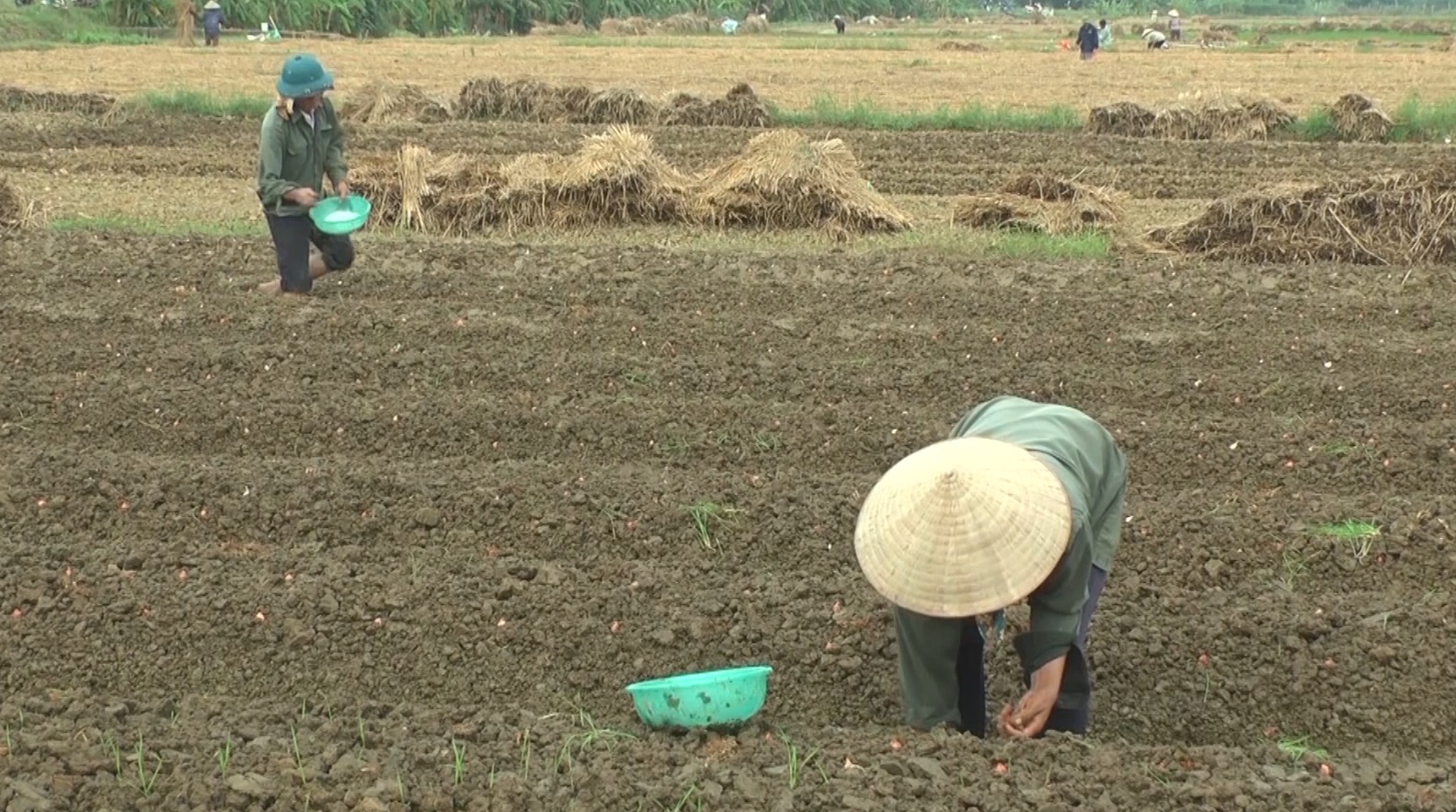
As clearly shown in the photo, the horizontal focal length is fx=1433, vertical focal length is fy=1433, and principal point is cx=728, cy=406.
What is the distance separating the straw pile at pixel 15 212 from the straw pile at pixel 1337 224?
776 centimetres

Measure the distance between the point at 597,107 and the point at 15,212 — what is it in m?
8.26

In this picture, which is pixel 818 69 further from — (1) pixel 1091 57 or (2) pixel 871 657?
(2) pixel 871 657

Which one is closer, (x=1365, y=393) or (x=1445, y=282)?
(x=1365, y=393)

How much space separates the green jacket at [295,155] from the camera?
6902mm

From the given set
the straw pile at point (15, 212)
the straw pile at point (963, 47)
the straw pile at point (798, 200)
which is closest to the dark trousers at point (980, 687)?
the straw pile at point (798, 200)

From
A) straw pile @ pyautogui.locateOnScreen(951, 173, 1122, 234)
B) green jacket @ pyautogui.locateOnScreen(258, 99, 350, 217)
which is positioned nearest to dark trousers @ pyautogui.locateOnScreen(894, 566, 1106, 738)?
green jacket @ pyautogui.locateOnScreen(258, 99, 350, 217)

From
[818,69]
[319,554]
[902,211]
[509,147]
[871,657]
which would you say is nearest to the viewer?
[871,657]

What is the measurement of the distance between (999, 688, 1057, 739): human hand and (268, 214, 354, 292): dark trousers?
4.99 metres

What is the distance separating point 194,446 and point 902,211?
6.71m

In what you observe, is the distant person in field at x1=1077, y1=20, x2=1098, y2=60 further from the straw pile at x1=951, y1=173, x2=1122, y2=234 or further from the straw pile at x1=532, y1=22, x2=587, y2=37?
the straw pile at x1=532, y1=22, x2=587, y2=37

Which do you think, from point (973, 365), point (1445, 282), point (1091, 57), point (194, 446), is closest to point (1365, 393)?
point (973, 365)

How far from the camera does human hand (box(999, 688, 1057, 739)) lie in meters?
3.09

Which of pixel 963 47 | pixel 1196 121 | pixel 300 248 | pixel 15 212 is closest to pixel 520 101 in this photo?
pixel 1196 121

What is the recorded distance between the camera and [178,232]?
9.60m
